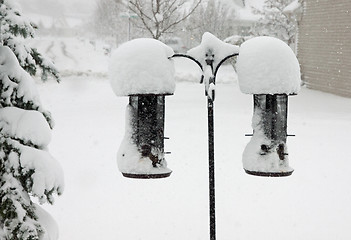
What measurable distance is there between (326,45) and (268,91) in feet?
53.7

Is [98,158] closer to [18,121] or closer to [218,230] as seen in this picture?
[218,230]

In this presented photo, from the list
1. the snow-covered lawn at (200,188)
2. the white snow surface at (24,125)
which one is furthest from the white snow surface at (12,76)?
the snow-covered lawn at (200,188)

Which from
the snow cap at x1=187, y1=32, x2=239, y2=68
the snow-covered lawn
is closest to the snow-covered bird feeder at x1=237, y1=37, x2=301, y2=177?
the snow cap at x1=187, y1=32, x2=239, y2=68

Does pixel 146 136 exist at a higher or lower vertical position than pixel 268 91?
lower

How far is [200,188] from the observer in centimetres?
780

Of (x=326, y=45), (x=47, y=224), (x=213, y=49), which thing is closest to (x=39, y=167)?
(x=47, y=224)

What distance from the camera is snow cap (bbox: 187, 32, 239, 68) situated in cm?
316

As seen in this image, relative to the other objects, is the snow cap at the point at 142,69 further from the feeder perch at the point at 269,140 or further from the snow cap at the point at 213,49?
the feeder perch at the point at 269,140

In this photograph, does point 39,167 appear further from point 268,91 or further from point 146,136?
point 268,91

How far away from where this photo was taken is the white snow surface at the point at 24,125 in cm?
308

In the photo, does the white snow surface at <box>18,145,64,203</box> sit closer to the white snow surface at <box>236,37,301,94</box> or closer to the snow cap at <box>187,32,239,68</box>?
the snow cap at <box>187,32,239,68</box>

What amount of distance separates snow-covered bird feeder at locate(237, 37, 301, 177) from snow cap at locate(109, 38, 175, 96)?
1.79ft

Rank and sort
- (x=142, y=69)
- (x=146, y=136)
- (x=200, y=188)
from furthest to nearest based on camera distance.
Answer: (x=200, y=188)
(x=146, y=136)
(x=142, y=69)

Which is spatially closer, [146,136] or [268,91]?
[268,91]
